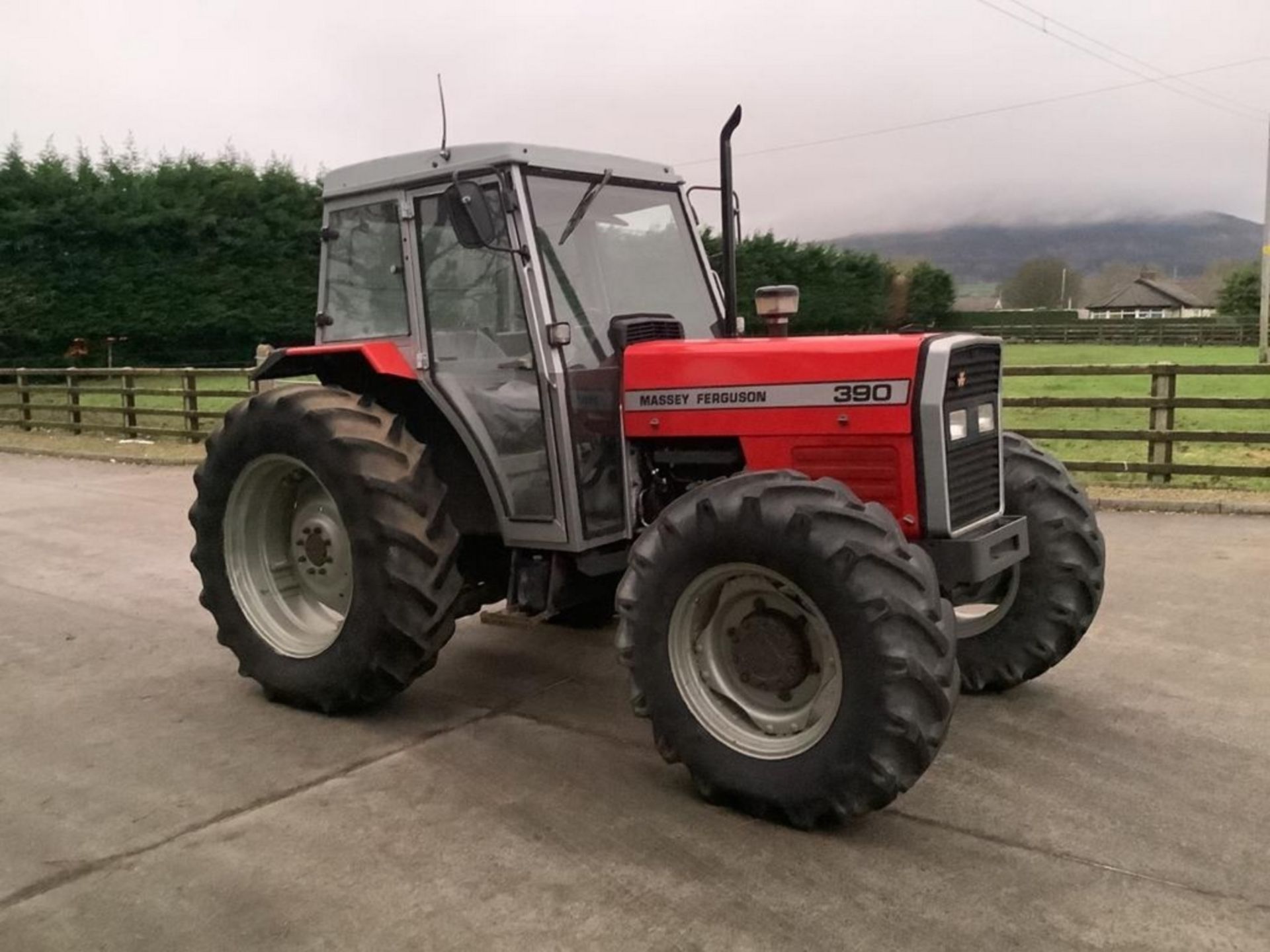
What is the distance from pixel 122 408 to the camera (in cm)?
1605

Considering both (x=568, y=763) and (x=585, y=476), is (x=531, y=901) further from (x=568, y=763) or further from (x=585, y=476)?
(x=585, y=476)

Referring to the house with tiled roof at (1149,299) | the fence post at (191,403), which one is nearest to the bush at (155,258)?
the fence post at (191,403)

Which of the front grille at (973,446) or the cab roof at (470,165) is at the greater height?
the cab roof at (470,165)

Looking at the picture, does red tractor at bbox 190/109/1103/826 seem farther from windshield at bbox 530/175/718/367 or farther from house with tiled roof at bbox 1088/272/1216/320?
house with tiled roof at bbox 1088/272/1216/320

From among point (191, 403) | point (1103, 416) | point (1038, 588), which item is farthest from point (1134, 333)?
point (1038, 588)

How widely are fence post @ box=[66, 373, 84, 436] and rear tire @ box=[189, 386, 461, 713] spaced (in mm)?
13264

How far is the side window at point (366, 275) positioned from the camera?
4684 millimetres

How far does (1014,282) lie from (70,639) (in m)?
120

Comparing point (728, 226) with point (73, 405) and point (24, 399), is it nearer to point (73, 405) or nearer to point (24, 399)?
point (73, 405)

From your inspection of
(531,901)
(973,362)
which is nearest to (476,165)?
(973,362)

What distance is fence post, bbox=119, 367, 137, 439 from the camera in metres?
15.8

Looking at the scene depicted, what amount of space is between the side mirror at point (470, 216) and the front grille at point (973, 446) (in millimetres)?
1668

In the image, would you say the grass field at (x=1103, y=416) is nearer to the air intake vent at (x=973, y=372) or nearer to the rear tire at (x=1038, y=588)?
the rear tire at (x=1038, y=588)

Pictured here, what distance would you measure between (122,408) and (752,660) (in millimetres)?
14816
